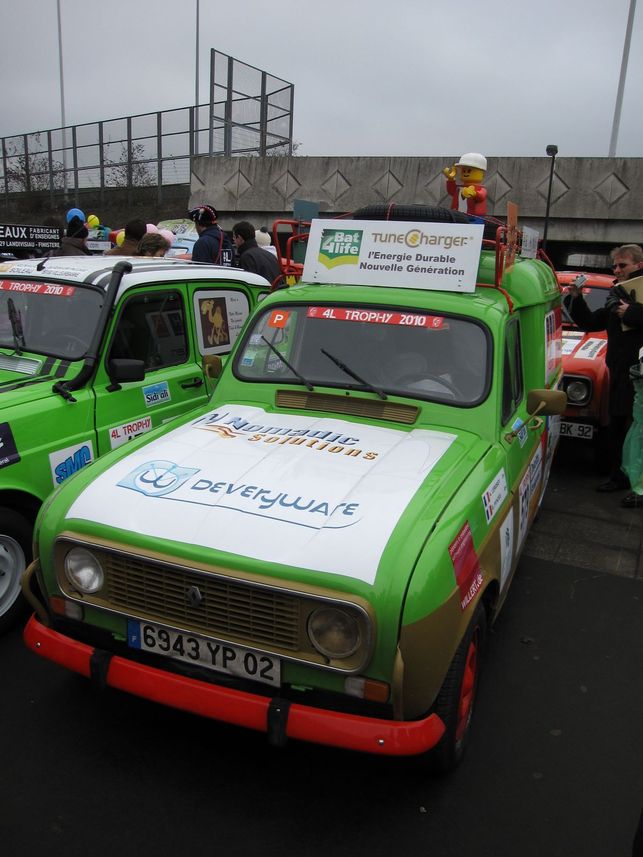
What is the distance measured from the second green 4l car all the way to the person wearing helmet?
219cm

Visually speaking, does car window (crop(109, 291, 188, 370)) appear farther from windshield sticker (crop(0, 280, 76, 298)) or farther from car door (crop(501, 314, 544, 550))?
car door (crop(501, 314, 544, 550))

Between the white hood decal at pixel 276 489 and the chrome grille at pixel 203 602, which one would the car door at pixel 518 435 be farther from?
the chrome grille at pixel 203 602

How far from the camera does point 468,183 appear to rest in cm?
615

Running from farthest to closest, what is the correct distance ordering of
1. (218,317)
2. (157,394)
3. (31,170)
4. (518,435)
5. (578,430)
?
(31,170) → (578,430) → (218,317) → (157,394) → (518,435)

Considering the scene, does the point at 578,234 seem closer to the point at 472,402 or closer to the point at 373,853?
the point at 472,402

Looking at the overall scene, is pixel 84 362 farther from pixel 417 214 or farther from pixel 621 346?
pixel 621 346

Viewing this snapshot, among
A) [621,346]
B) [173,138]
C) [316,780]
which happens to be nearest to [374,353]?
[316,780]

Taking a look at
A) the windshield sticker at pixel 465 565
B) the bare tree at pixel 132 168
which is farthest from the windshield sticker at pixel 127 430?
the bare tree at pixel 132 168

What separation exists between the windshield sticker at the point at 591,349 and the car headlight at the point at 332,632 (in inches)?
215

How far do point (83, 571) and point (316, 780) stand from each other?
1.33 m

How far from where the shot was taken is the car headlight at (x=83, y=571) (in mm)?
2764

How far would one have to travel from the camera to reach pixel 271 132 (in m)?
18.7

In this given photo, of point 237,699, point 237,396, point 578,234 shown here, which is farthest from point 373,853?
point 578,234

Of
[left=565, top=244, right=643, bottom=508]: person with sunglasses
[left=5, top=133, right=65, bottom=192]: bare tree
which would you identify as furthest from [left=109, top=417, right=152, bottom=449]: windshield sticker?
[left=5, top=133, right=65, bottom=192]: bare tree
